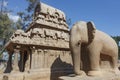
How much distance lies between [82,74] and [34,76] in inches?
210

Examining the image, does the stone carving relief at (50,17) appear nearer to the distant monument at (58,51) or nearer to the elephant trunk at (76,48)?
the distant monument at (58,51)

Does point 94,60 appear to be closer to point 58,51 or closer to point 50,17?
point 58,51

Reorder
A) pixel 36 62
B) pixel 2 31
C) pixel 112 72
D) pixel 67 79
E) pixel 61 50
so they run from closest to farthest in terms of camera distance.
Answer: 1. pixel 67 79
2. pixel 112 72
3. pixel 36 62
4. pixel 61 50
5. pixel 2 31

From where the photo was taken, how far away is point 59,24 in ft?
56.6

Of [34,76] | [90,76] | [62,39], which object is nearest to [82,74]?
[90,76]

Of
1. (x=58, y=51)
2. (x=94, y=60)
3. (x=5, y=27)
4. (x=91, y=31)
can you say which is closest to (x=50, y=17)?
(x=58, y=51)

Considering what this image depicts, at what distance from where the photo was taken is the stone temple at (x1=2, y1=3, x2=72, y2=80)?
13250 mm

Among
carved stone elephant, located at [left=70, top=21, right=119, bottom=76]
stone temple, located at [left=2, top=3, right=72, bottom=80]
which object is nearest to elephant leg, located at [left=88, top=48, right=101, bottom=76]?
carved stone elephant, located at [left=70, top=21, right=119, bottom=76]

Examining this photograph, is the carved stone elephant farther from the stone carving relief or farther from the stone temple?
the stone carving relief

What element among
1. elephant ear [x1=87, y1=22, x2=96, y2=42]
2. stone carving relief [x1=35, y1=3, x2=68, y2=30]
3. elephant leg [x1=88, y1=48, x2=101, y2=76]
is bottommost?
elephant leg [x1=88, y1=48, x2=101, y2=76]

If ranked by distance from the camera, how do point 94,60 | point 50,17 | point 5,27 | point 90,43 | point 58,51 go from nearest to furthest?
point 94,60
point 90,43
point 58,51
point 50,17
point 5,27

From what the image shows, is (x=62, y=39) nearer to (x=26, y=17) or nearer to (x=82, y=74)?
(x=82, y=74)

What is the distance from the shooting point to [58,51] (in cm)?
1494

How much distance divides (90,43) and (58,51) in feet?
24.5
